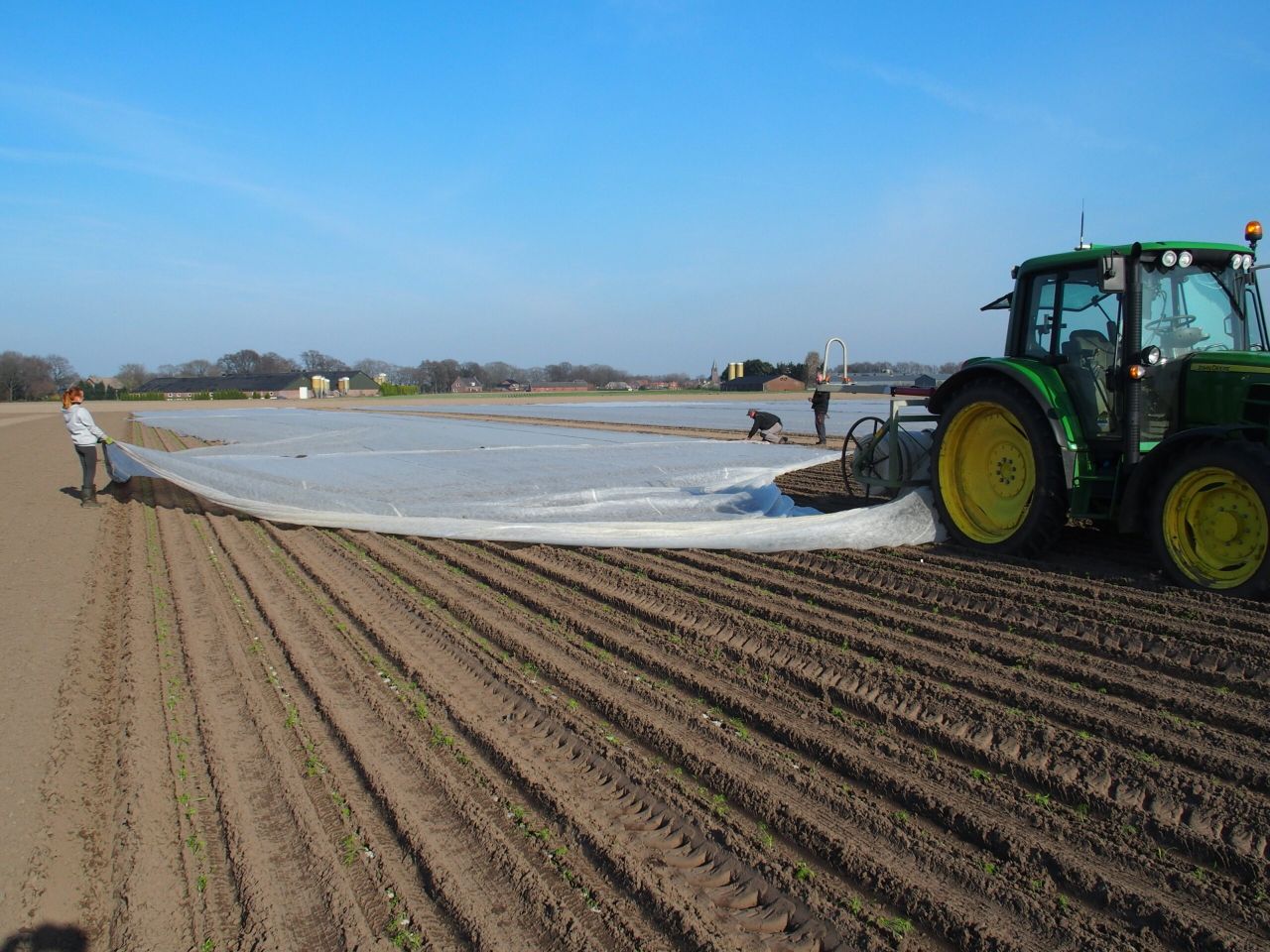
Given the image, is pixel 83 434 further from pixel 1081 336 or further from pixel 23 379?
pixel 23 379

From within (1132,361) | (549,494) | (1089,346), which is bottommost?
(549,494)

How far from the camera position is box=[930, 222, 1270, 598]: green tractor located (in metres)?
4.83

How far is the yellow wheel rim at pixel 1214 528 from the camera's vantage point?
469 cm

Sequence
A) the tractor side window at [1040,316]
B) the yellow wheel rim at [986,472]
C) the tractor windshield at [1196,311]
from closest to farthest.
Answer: the tractor windshield at [1196,311] < the tractor side window at [1040,316] < the yellow wheel rim at [986,472]

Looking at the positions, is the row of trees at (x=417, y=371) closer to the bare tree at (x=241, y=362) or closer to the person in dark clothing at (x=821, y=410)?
the bare tree at (x=241, y=362)

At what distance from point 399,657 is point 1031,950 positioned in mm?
3226

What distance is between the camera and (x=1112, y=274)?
5.21 metres

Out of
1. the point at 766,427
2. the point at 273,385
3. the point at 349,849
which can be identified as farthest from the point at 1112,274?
the point at 273,385

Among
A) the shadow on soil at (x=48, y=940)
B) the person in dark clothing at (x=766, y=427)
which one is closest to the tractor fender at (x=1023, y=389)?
the shadow on soil at (x=48, y=940)

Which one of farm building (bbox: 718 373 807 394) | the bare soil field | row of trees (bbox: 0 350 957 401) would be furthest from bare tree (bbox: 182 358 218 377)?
the bare soil field

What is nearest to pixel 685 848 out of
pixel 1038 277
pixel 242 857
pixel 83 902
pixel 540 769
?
pixel 540 769

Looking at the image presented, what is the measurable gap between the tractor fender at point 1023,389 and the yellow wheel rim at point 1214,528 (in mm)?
677

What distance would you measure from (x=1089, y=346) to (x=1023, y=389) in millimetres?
460

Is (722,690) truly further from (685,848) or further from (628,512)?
(628,512)
